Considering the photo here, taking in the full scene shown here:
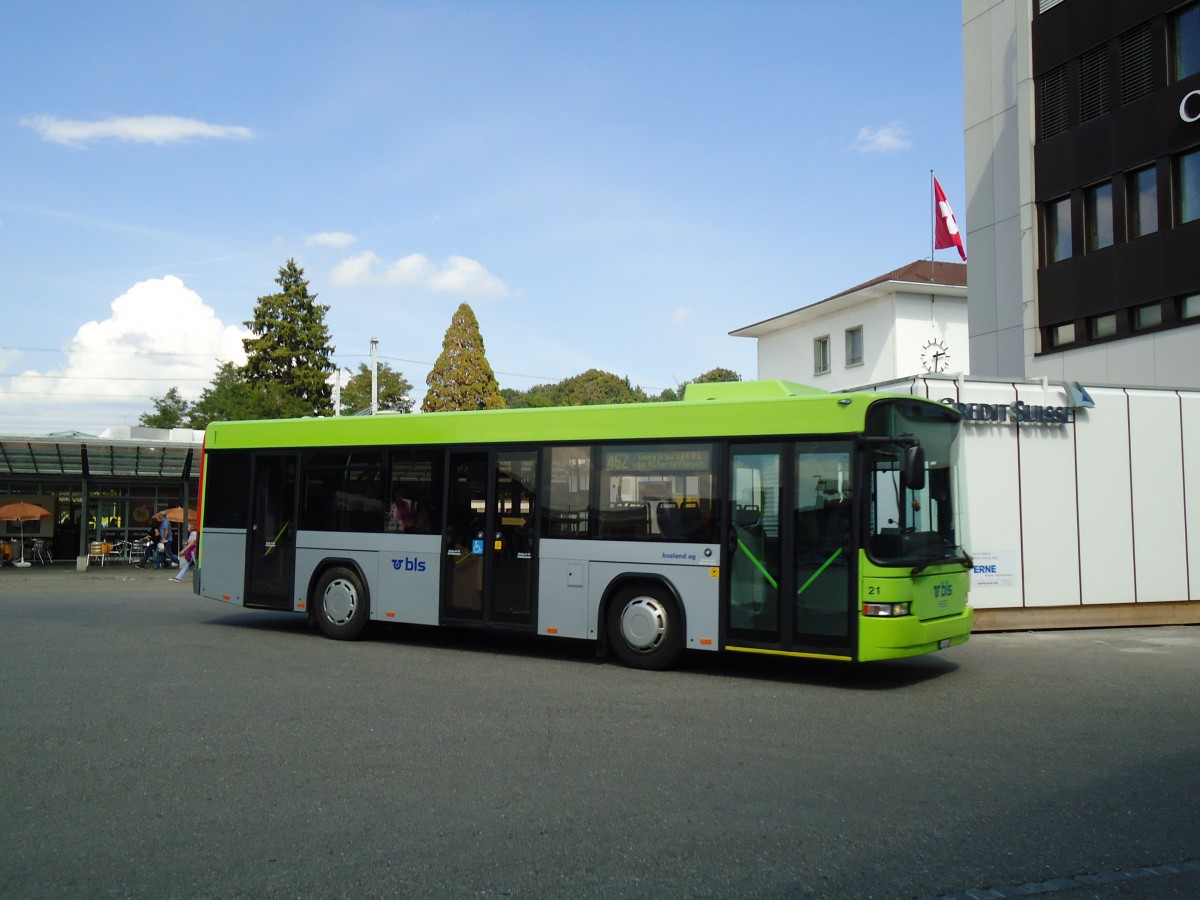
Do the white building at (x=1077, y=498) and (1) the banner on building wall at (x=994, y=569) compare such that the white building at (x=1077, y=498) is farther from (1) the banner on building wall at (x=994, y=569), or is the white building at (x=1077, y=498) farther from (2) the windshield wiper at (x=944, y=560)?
(2) the windshield wiper at (x=944, y=560)

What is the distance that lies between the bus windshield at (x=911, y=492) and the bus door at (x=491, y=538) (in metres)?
4.03

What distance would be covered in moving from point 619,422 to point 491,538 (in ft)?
7.03

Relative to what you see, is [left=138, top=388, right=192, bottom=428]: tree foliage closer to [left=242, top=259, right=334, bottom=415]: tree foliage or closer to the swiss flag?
[left=242, top=259, right=334, bottom=415]: tree foliage

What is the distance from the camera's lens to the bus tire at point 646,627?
11.3 metres

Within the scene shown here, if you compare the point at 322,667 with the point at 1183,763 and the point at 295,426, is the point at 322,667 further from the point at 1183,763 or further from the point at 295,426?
the point at 1183,763

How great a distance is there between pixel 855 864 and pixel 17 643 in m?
11.7

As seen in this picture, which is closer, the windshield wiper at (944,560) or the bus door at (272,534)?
the windshield wiper at (944,560)

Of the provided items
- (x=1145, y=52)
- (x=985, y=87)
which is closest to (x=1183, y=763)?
(x=1145, y=52)

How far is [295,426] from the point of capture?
14.5 m

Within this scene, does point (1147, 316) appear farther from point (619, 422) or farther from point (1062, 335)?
point (619, 422)

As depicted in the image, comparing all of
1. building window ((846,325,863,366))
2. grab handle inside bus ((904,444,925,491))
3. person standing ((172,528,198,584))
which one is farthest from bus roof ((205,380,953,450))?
building window ((846,325,863,366))

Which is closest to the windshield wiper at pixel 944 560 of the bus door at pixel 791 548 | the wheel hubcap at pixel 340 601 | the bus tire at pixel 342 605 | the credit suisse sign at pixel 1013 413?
the bus door at pixel 791 548

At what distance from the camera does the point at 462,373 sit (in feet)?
194

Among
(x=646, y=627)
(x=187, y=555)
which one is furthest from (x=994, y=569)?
(x=187, y=555)
